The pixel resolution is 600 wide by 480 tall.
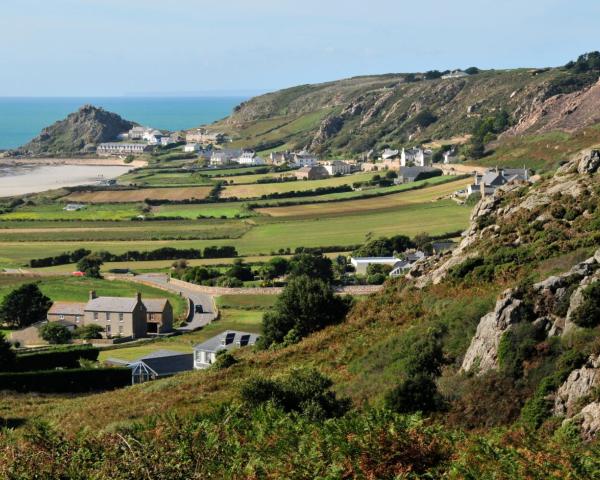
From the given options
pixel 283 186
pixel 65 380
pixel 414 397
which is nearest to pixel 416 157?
pixel 283 186

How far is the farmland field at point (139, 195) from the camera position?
117625 mm

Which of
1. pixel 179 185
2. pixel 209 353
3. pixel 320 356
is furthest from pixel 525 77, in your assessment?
pixel 320 356

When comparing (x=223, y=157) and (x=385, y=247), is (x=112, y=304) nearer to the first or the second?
(x=385, y=247)

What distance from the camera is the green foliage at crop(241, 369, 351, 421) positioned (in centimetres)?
2232

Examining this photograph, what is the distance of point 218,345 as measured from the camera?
157ft

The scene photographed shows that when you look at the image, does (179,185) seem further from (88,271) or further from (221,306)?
(221,306)

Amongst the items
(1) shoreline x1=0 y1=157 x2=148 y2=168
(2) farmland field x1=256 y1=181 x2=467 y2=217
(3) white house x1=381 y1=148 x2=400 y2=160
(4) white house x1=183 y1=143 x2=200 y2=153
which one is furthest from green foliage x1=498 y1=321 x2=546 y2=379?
(4) white house x1=183 y1=143 x2=200 y2=153

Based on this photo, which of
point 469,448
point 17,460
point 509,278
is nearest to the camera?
point 469,448

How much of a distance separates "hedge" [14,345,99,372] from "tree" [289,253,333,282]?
803 inches

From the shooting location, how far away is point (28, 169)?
17975cm

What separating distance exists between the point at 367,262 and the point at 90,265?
1975 cm

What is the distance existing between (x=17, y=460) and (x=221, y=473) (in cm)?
336

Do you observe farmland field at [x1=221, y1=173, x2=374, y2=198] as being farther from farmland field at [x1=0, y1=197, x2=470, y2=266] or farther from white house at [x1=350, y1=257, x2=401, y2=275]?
white house at [x1=350, y1=257, x2=401, y2=275]

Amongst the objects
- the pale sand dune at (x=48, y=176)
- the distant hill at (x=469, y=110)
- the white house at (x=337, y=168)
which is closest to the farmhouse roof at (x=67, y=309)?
the pale sand dune at (x=48, y=176)
